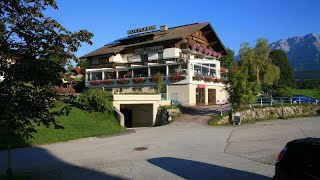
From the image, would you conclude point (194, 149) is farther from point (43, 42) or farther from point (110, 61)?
point (110, 61)

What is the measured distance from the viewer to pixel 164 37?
50969mm

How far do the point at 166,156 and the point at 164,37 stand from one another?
3715 cm

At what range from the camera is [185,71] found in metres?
41.7

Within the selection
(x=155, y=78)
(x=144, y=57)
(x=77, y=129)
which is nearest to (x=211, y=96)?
(x=155, y=78)

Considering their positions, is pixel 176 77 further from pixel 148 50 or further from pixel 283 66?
pixel 283 66

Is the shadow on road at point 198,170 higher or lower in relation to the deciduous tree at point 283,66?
lower

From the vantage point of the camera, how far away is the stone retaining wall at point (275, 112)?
30281 millimetres

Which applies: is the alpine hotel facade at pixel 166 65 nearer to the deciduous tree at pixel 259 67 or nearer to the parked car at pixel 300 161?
the deciduous tree at pixel 259 67

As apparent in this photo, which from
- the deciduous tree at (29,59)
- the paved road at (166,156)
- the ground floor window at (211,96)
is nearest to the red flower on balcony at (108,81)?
the ground floor window at (211,96)

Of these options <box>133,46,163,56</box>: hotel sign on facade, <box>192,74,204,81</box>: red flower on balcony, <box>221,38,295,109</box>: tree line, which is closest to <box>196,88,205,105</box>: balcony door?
<box>192,74,204,81</box>: red flower on balcony

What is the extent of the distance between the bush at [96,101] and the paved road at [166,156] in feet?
28.0

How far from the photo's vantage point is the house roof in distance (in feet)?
164

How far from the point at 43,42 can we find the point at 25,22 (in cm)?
83

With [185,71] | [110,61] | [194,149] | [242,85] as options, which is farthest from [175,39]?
[194,149]
